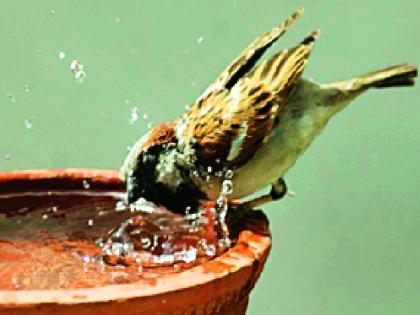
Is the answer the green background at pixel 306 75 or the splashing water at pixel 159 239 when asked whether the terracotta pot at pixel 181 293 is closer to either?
the splashing water at pixel 159 239

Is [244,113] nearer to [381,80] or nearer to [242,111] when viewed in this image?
[242,111]

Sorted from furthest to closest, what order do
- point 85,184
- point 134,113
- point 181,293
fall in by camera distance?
point 134,113 → point 85,184 → point 181,293

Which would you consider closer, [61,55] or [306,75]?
[306,75]

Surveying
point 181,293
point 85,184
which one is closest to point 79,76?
point 85,184

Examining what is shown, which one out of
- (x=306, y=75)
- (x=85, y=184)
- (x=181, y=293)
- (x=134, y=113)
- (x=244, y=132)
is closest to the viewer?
(x=181, y=293)

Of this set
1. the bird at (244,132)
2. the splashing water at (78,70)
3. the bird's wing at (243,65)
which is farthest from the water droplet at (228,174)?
the splashing water at (78,70)

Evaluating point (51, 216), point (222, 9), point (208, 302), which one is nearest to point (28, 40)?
point (222, 9)

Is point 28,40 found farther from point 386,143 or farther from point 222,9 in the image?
point 386,143
